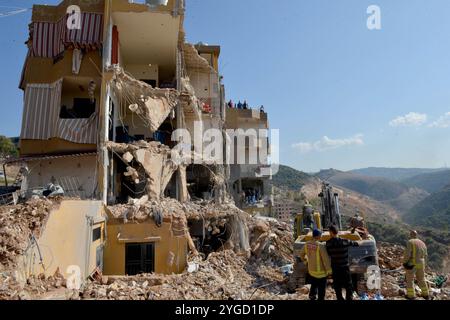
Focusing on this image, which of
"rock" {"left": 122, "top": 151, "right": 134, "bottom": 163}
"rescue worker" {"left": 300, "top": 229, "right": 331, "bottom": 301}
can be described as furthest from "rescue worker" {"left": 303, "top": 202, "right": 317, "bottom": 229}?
"rock" {"left": 122, "top": 151, "right": 134, "bottom": 163}

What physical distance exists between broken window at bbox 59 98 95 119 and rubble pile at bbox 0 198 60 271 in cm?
976

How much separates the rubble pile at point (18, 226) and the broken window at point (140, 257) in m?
5.62

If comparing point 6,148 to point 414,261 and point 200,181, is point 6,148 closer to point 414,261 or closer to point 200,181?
point 200,181

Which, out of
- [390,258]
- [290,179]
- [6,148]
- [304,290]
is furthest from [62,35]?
[290,179]

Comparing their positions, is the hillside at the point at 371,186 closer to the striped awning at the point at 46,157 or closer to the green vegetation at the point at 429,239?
the green vegetation at the point at 429,239

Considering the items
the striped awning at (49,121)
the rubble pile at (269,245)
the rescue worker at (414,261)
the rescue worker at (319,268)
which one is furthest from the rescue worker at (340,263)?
the striped awning at (49,121)

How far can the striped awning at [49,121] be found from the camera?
50.9ft

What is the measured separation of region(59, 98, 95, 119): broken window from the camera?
17016mm

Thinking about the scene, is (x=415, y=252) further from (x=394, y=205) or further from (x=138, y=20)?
(x=394, y=205)

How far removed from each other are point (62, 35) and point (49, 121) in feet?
13.9

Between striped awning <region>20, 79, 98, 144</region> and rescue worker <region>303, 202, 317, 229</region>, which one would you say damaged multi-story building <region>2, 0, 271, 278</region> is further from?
rescue worker <region>303, 202, 317, 229</region>
